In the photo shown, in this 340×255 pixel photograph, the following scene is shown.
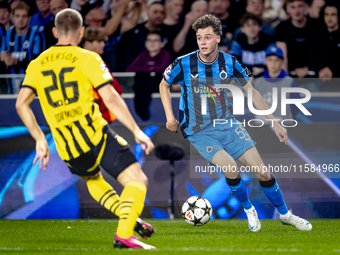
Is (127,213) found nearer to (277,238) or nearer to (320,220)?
(277,238)

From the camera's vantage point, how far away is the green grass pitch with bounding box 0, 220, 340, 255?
10.7 feet

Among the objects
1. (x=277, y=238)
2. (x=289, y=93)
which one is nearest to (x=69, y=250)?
(x=277, y=238)

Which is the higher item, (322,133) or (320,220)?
(322,133)

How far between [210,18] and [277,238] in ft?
7.25

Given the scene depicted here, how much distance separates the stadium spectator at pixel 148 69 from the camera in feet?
20.9

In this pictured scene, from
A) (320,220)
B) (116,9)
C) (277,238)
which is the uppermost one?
(116,9)

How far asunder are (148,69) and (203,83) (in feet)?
7.19

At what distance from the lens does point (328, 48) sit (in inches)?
270

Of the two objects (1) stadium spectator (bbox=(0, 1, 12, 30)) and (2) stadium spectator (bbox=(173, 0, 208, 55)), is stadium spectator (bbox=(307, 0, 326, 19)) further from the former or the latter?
(1) stadium spectator (bbox=(0, 1, 12, 30))

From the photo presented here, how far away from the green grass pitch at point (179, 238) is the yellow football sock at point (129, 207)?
0.48 ft

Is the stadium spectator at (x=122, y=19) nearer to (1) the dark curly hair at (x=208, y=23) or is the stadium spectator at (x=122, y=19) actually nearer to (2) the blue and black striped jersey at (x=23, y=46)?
(2) the blue and black striped jersey at (x=23, y=46)

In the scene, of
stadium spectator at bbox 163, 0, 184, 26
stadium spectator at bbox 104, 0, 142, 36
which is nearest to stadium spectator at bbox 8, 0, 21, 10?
stadium spectator at bbox 104, 0, 142, 36

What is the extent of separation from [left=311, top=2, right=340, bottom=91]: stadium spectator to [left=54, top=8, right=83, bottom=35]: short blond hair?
4.46 meters

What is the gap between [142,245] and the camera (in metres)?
3.03
